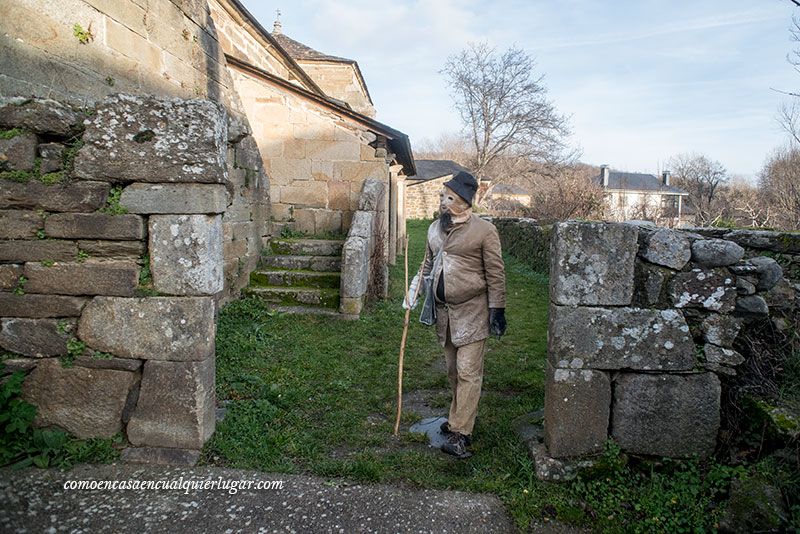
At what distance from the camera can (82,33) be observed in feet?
15.8

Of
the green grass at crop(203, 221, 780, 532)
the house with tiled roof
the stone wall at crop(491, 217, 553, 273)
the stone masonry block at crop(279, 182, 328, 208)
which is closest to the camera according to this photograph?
the green grass at crop(203, 221, 780, 532)

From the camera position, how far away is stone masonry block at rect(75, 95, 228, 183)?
3.20 meters

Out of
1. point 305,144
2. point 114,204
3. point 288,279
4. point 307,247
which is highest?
point 305,144

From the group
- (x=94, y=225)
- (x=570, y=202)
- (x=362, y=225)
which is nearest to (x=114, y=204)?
(x=94, y=225)

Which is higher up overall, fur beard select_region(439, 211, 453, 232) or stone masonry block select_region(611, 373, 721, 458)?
fur beard select_region(439, 211, 453, 232)

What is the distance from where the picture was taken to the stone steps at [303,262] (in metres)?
8.39

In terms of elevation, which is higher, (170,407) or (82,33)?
(82,33)

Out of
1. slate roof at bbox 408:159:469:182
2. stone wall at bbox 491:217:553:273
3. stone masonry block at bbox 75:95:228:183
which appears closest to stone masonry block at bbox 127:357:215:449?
stone masonry block at bbox 75:95:228:183

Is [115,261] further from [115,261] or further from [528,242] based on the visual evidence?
[528,242]

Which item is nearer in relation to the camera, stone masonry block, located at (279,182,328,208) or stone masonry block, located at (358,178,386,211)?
stone masonry block, located at (358,178,386,211)

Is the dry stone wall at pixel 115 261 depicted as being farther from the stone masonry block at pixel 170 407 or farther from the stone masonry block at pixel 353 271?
the stone masonry block at pixel 353 271

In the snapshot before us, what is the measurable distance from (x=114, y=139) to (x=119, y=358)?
1442mm

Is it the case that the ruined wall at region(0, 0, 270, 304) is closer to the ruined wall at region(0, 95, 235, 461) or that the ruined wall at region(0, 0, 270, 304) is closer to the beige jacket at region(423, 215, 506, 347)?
the ruined wall at region(0, 95, 235, 461)

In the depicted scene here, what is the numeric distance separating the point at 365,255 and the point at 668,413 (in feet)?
16.8
